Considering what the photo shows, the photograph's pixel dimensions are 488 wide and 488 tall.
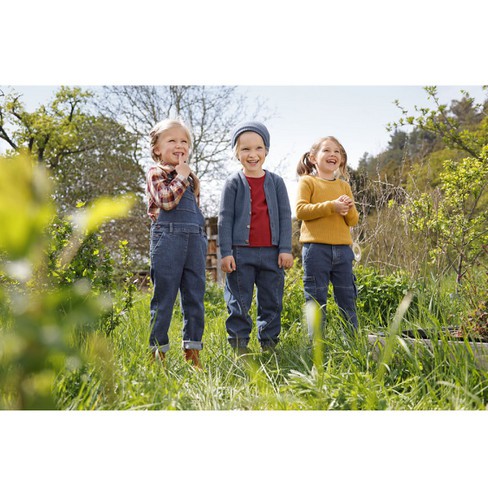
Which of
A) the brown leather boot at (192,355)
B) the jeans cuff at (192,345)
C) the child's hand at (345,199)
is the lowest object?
the brown leather boot at (192,355)

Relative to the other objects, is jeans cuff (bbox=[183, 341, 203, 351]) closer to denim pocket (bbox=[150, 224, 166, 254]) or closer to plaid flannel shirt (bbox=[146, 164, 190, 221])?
denim pocket (bbox=[150, 224, 166, 254])

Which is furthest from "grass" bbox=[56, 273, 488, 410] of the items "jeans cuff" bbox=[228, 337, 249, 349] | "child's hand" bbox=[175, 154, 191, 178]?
"child's hand" bbox=[175, 154, 191, 178]

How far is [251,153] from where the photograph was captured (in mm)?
3096

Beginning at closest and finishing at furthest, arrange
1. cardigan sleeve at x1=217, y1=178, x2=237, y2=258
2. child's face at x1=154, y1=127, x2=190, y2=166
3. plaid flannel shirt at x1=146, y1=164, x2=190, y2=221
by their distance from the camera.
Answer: plaid flannel shirt at x1=146, y1=164, x2=190, y2=221, child's face at x1=154, y1=127, x2=190, y2=166, cardigan sleeve at x1=217, y1=178, x2=237, y2=258

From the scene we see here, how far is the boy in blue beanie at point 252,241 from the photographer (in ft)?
9.94

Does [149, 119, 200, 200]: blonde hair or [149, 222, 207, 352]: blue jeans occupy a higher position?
[149, 119, 200, 200]: blonde hair

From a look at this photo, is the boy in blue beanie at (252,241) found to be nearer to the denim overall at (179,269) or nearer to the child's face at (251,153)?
the child's face at (251,153)

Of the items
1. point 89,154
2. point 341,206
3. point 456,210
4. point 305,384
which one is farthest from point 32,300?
point 89,154

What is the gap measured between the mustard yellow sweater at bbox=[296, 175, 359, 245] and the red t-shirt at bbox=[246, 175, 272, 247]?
0.80 feet

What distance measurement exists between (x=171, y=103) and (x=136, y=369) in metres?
8.13

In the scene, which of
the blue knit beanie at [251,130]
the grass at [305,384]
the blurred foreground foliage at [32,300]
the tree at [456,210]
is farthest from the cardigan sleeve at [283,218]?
the blurred foreground foliage at [32,300]

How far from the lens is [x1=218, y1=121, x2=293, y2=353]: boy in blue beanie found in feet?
9.94

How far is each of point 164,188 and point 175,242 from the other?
311 mm

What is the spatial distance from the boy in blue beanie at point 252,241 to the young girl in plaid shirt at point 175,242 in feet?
0.76
